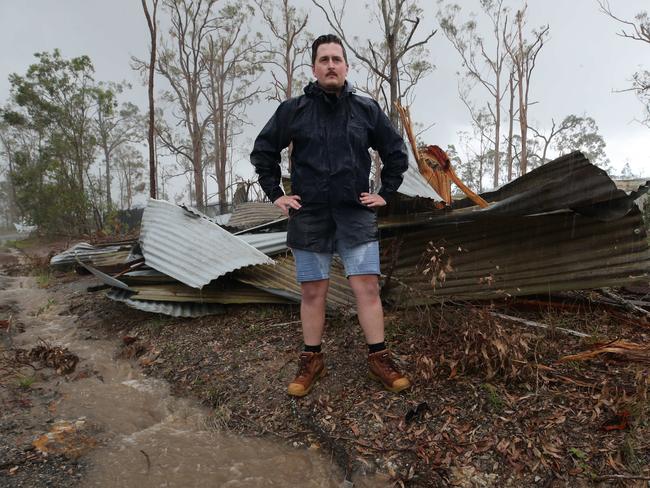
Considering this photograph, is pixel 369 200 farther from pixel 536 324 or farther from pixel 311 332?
pixel 536 324

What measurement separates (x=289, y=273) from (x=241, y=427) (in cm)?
158

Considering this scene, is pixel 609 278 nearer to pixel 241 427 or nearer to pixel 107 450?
pixel 241 427

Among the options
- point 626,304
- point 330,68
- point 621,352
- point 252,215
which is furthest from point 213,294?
point 626,304

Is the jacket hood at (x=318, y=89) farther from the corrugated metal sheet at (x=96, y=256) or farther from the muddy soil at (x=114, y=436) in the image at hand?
the corrugated metal sheet at (x=96, y=256)

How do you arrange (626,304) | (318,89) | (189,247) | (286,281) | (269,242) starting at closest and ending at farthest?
(318,89) → (626,304) → (286,281) → (189,247) → (269,242)

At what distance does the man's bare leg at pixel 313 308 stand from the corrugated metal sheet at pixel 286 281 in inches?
34.9

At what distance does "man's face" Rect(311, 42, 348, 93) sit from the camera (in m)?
2.01

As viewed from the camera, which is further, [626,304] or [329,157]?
[626,304]

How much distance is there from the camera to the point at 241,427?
7.09 ft

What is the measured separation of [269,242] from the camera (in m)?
3.97

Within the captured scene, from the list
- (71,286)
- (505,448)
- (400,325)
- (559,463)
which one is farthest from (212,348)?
(71,286)

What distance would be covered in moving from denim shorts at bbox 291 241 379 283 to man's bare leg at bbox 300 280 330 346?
0.16 feet

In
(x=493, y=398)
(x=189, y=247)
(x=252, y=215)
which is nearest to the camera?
(x=493, y=398)

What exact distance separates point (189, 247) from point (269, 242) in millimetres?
729
